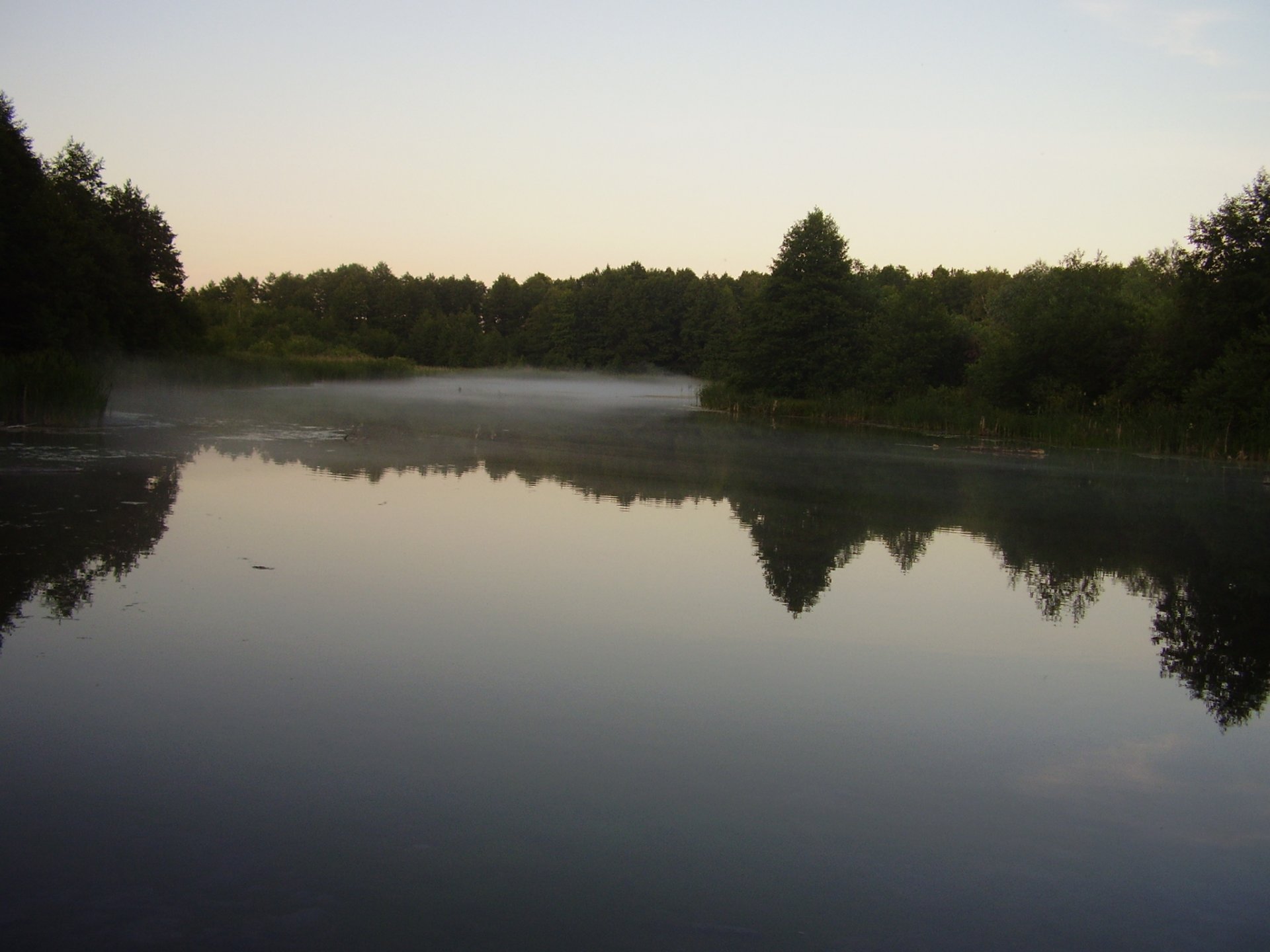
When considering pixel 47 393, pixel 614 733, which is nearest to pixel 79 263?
pixel 47 393

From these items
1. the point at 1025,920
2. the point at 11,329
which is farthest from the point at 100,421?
the point at 1025,920

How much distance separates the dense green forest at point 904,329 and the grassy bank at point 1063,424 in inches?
2.7

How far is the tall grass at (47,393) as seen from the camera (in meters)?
17.8

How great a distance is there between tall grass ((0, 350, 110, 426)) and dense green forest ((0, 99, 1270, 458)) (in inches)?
4.9

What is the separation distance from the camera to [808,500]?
1288 cm

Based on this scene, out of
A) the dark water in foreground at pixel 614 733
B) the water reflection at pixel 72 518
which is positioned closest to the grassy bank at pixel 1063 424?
the dark water in foreground at pixel 614 733

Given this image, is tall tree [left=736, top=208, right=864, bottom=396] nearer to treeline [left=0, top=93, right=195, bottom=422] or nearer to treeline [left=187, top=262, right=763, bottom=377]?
treeline [left=0, top=93, right=195, bottom=422]

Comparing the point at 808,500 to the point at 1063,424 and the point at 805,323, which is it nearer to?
the point at 1063,424

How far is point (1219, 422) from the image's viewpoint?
23328 millimetres

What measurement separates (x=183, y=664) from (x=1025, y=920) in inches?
157

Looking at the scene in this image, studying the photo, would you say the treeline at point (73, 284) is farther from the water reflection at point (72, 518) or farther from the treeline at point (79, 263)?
the water reflection at point (72, 518)

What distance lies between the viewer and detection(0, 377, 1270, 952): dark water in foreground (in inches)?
121

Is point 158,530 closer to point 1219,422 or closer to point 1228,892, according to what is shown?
point 1228,892

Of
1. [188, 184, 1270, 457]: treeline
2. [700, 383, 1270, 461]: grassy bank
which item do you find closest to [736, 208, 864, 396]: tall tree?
[188, 184, 1270, 457]: treeline
